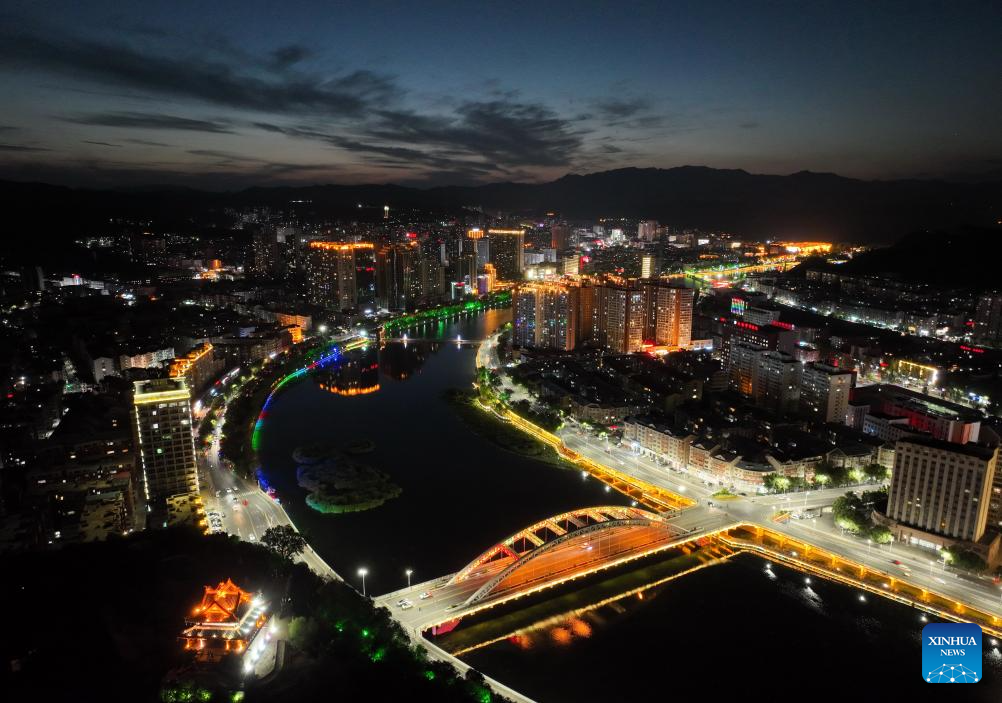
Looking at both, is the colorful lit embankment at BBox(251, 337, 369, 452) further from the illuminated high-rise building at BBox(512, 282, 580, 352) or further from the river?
the illuminated high-rise building at BBox(512, 282, 580, 352)

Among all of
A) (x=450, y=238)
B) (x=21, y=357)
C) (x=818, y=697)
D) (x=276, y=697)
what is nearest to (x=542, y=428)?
(x=818, y=697)

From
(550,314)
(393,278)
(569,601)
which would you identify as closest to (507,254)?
(393,278)

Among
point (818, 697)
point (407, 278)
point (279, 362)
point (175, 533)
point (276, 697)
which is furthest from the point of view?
point (407, 278)

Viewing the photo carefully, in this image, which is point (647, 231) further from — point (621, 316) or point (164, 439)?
point (164, 439)

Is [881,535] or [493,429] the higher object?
[881,535]

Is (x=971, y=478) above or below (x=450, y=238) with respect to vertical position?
below

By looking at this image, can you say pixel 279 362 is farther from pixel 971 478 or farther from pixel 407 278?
pixel 971 478

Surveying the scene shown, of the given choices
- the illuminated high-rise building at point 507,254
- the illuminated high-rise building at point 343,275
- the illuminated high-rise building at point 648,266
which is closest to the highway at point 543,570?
the illuminated high-rise building at point 343,275
